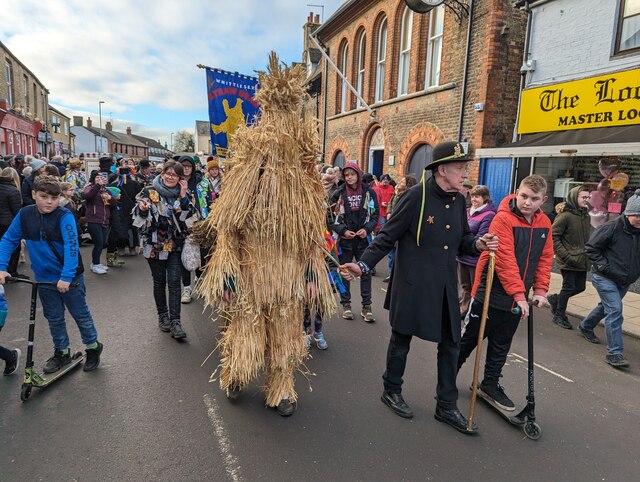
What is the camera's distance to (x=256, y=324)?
3.10 meters

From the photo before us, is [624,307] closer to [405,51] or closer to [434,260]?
[434,260]

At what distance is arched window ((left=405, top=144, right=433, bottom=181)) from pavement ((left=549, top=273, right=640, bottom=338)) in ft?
18.3

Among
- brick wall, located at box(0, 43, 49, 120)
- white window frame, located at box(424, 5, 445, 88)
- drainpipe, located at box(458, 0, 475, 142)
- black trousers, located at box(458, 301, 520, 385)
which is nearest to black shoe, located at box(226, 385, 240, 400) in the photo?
black trousers, located at box(458, 301, 520, 385)

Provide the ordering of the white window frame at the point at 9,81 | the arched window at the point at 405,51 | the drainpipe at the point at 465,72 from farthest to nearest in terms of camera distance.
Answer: the white window frame at the point at 9,81
the arched window at the point at 405,51
the drainpipe at the point at 465,72

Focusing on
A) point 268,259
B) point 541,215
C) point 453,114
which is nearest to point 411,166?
point 453,114

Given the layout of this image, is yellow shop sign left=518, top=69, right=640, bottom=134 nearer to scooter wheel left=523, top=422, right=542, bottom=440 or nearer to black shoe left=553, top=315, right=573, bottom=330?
black shoe left=553, top=315, right=573, bottom=330

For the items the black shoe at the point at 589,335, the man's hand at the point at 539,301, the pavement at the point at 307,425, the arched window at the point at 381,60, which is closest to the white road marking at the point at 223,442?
the pavement at the point at 307,425

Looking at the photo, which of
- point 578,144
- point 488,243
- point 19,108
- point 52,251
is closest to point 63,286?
point 52,251

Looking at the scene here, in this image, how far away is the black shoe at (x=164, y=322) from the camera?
4.88m

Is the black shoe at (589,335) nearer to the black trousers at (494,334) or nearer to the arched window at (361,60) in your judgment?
the black trousers at (494,334)

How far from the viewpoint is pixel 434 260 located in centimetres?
313

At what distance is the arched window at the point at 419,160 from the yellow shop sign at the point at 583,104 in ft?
9.61

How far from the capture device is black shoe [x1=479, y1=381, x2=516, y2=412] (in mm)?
3426

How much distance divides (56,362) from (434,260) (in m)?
3.44
